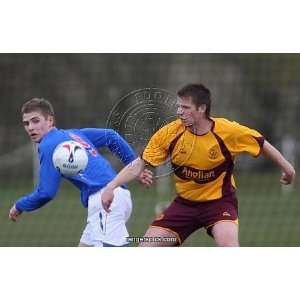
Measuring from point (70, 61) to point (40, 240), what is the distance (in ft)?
9.40

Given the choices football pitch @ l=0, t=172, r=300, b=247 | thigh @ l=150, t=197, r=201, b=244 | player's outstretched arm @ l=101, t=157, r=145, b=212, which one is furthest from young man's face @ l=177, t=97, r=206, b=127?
football pitch @ l=0, t=172, r=300, b=247

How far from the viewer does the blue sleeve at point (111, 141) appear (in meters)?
8.06

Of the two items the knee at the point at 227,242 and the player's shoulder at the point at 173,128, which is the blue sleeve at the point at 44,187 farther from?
the knee at the point at 227,242

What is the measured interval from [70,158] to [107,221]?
67 cm

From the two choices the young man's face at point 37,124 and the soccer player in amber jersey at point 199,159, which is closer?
the soccer player in amber jersey at point 199,159

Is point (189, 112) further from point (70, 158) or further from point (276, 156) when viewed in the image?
point (70, 158)

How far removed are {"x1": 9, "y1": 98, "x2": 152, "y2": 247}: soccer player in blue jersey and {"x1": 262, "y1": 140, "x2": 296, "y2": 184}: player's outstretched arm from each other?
1039 mm

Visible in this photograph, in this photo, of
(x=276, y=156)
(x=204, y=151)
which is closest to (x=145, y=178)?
(x=204, y=151)

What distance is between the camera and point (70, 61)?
12.5 meters

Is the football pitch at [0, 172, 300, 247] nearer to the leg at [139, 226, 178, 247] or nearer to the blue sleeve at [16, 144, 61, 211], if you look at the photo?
the leg at [139, 226, 178, 247]

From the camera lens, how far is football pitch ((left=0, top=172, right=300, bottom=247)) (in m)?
11.0

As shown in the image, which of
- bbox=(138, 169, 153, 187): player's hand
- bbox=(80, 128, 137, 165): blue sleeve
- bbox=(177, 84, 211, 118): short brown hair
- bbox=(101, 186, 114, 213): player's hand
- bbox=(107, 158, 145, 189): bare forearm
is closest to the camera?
bbox=(101, 186, 114, 213): player's hand

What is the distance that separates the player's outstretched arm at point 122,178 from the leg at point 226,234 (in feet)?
2.70

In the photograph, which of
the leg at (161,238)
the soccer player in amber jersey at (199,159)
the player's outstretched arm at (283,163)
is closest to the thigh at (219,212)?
the soccer player in amber jersey at (199,159)
